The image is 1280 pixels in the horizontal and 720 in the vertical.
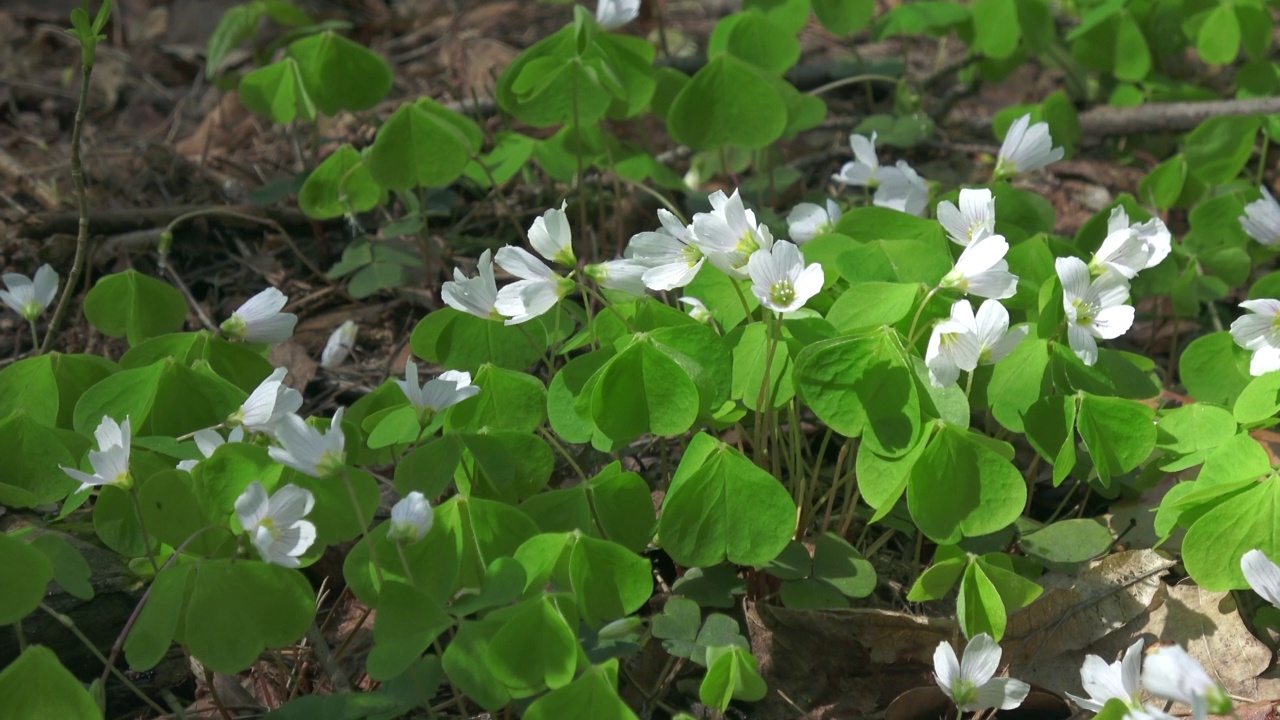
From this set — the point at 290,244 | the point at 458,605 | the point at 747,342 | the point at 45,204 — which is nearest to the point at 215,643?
the point at 458,605

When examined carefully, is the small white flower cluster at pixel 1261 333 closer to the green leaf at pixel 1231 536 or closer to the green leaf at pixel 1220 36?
the green leaf at pixel 1231 536

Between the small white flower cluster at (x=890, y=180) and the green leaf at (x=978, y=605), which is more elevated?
the small white flower cluster at (x=890, y=180)

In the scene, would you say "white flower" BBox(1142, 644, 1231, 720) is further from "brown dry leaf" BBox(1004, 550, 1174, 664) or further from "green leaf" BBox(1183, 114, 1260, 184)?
"green leaf" BBox(1183, 114, 1260, 184)

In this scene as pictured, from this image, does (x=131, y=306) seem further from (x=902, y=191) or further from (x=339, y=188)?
(x=902, y=191)

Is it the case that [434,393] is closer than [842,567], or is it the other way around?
[434,393]

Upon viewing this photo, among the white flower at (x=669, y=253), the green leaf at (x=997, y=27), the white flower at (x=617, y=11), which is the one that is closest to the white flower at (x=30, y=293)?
the white flower at (x=669, y=253)

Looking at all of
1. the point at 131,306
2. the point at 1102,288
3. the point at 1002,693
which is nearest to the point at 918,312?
the point at 1102,288
